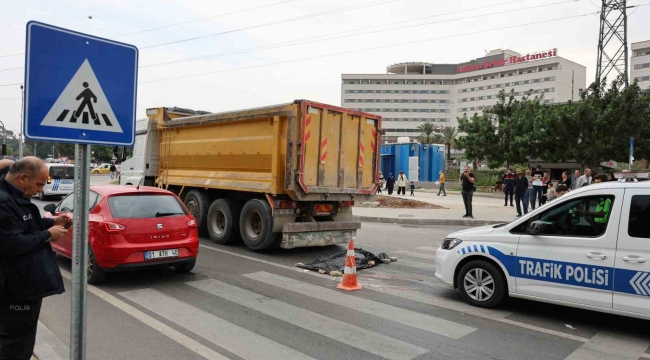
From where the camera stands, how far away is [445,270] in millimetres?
6277

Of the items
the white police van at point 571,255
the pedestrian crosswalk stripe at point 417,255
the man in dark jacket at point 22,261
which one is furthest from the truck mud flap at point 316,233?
the man in dark jacket at point 22,261

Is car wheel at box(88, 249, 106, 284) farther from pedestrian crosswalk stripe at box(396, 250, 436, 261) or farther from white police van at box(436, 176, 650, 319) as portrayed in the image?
pedestrian crosswalk stripe at box(396, 250, 436, 261)

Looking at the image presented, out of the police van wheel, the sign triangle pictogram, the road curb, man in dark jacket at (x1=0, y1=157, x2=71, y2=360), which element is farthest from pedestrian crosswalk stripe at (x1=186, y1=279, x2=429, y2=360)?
the road curb

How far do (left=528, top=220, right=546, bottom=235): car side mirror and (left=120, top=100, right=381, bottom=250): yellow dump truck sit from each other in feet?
14.1

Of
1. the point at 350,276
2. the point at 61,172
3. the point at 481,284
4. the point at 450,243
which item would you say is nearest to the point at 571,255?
the point at 481,284

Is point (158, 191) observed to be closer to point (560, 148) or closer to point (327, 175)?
point (327, 175)

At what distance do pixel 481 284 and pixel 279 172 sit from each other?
4.40m

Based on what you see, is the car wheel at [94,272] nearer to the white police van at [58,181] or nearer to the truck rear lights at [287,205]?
the truck rear lights at [287,205]

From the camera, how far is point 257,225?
31.3 ft

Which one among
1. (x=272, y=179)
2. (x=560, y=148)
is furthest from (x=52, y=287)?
(x=560, y=148)

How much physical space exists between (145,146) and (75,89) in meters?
10.6

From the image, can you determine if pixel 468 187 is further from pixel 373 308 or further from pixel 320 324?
pixel 320 324

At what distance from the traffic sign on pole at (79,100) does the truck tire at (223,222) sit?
7145mm

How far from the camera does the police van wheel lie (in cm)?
581
